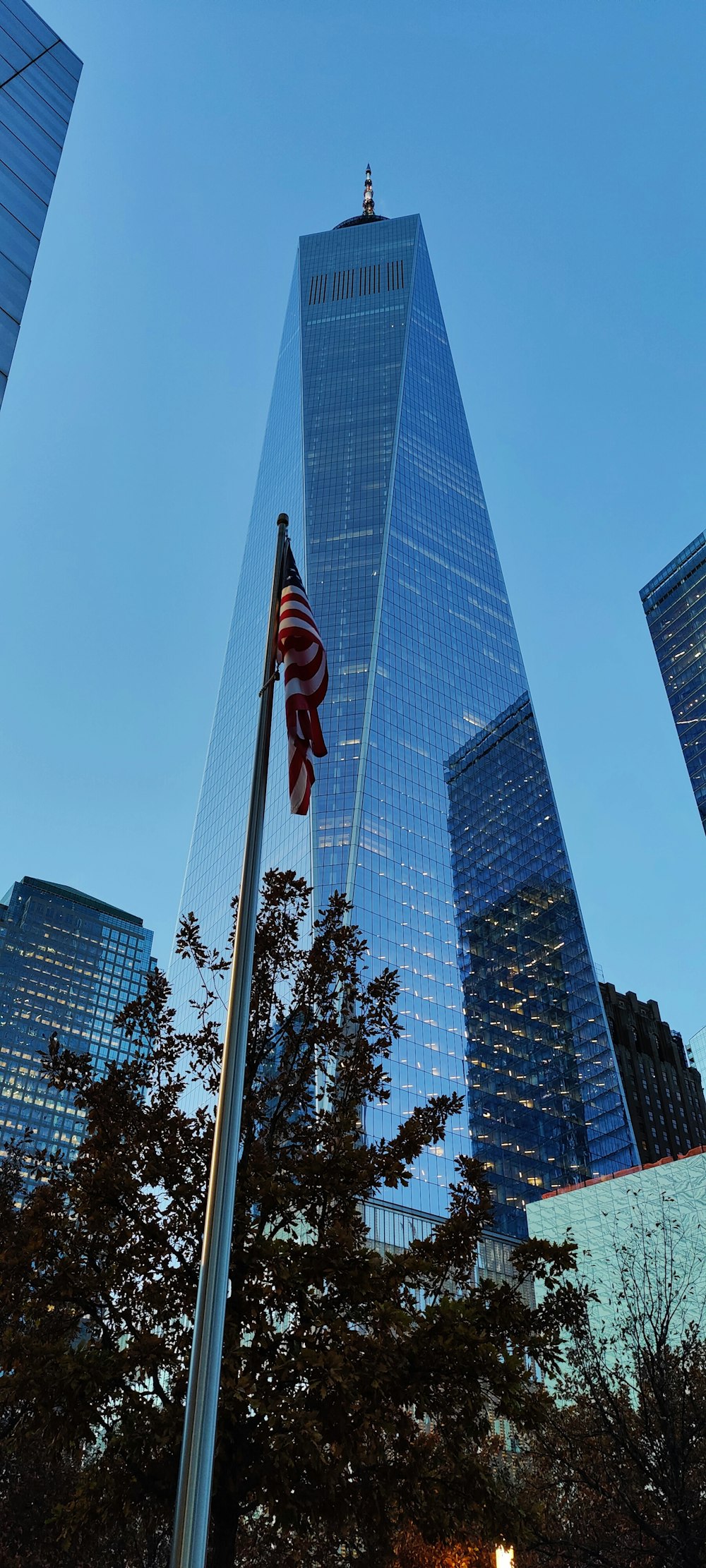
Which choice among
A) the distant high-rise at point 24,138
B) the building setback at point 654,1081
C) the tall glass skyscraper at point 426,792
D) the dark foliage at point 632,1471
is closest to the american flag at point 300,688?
the dark foliage at point 632,1471

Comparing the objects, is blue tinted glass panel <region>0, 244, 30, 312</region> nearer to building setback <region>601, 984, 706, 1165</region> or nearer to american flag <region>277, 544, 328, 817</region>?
american flag <region>277, 544, 328, 817</region>

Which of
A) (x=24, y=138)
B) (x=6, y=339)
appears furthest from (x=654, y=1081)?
(x=6, y=339)

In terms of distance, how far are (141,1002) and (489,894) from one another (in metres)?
126

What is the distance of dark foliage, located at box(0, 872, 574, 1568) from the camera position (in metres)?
12.1

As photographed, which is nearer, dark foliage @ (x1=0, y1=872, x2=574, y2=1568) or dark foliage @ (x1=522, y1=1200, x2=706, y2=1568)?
dark foliage @ (x1=0, y1=872, x2=574, y2=1568)

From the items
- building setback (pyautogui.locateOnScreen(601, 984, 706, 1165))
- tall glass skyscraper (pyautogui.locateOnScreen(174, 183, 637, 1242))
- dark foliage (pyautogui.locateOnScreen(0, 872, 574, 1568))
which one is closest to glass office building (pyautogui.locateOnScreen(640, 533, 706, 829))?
tall glass skyscraper (pyautogui.locateOnScreen(174, 183, 637, 1242))

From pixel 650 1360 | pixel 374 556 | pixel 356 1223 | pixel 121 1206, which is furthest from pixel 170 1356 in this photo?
pixel 374 556

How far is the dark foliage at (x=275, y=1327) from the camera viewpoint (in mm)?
12117

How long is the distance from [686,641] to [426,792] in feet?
188

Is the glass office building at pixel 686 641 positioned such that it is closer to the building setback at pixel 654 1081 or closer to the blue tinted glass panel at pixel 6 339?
the building setback at pixel 654 1081

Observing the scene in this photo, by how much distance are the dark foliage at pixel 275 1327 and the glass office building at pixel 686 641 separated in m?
135

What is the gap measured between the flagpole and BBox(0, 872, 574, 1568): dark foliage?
245 cm

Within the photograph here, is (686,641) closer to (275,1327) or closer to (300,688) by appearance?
(300,688)

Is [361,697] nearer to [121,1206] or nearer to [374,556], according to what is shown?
[374,556]
